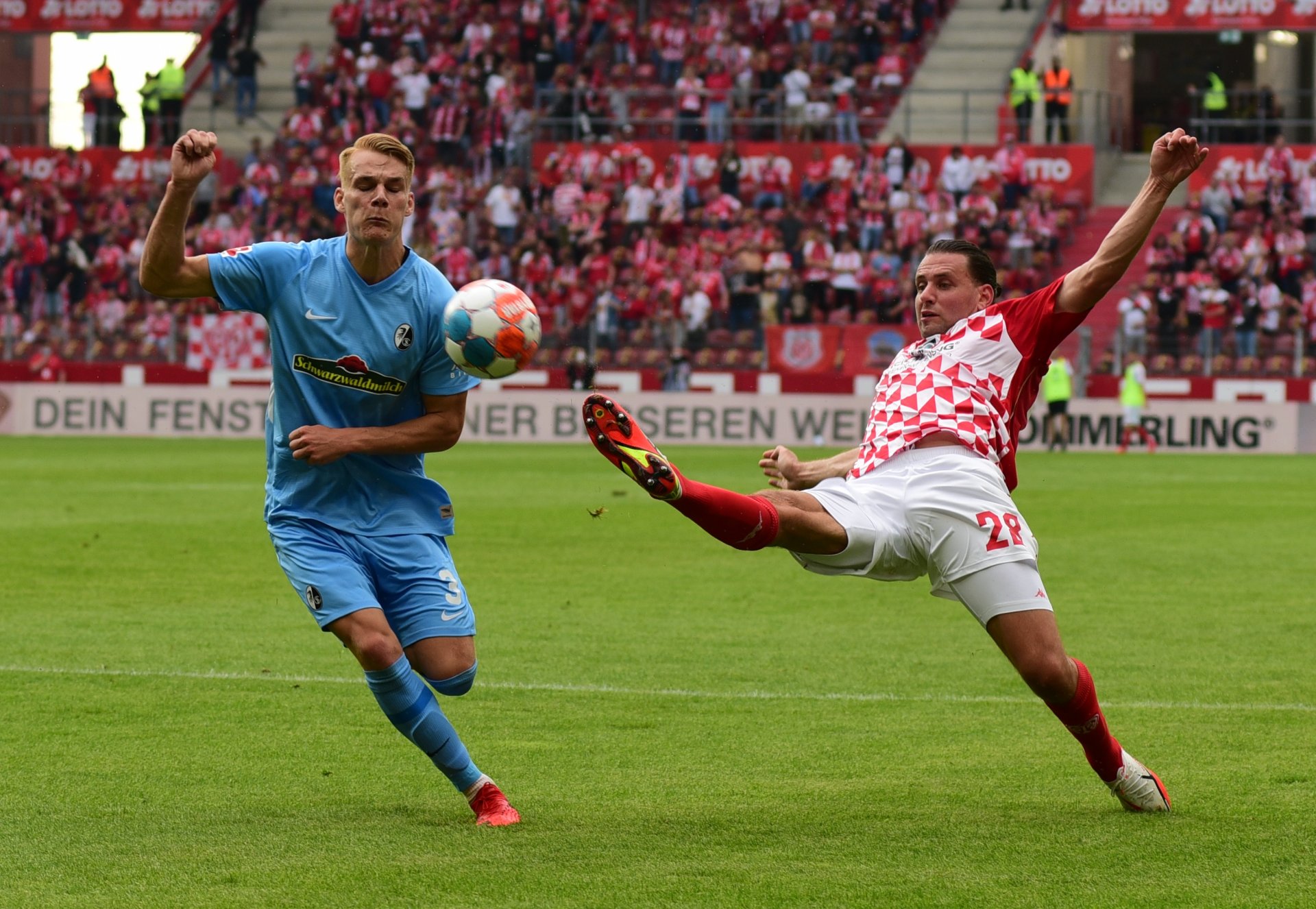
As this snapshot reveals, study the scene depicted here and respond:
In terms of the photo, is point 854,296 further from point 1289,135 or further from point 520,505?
point 520,505

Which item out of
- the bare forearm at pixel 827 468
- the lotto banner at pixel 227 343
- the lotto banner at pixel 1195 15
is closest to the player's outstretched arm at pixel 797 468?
the bare forearm at pixel 827 468

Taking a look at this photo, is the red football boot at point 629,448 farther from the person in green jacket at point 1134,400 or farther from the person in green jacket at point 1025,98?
the person in green jacket at point 1025,98

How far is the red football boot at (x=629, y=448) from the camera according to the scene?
5305 mm

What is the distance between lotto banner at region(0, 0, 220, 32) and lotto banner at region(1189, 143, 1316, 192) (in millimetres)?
20809

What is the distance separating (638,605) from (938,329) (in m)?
5.66

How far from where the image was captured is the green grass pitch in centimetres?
503

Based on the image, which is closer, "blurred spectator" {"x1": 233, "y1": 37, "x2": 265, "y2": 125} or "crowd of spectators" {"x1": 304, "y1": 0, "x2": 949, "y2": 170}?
"crowd of spectators" {"x1": 304, "y1": 0, "x2": 949, "y2": 170}

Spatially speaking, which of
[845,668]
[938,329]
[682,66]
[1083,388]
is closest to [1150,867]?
[938,329]

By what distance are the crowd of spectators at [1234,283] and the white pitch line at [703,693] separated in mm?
21759

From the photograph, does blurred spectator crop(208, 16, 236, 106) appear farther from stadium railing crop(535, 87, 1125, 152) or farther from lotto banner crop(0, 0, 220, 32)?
stadium railing crop(535, 87, 1125, 152)

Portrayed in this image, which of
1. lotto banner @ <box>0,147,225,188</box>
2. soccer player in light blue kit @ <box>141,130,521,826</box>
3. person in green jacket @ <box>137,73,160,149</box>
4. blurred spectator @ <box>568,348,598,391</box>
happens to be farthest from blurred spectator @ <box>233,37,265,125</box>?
soccer player in light blue kit @ <box>141,130,521,826</box>

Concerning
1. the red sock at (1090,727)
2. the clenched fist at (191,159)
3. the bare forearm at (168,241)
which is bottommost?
the red sock at (1090,727)

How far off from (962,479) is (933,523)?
17 cm

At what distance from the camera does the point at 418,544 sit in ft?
19.2
